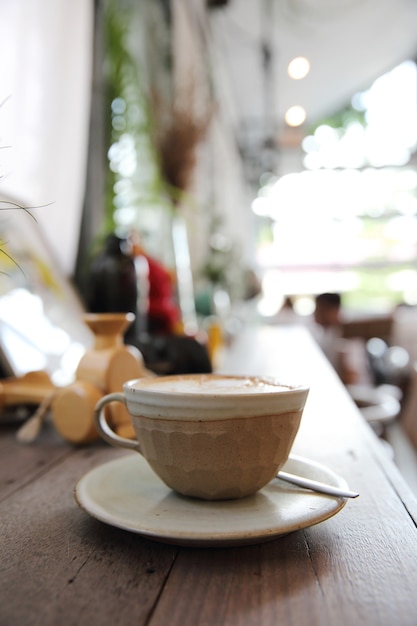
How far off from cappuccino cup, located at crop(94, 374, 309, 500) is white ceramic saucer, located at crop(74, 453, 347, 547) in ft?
0.05

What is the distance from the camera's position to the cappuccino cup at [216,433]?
43cm

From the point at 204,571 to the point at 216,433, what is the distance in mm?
92

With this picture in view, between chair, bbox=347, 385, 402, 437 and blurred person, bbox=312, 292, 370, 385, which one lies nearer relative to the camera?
chair, bbox=347, 385, 402, 437

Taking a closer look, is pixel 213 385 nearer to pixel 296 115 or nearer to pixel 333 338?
pixel 333 338

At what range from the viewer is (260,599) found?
0.34 meters

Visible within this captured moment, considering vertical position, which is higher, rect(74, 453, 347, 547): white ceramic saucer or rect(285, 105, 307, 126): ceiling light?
rect(285, 105, 307, 126): ceiling light

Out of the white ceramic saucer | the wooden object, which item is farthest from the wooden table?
the wooden object

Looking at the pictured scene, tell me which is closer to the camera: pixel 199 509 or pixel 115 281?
pixel 199 509

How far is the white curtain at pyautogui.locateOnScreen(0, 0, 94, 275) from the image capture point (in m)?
1.15

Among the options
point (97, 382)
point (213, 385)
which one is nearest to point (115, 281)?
point (97, 382)

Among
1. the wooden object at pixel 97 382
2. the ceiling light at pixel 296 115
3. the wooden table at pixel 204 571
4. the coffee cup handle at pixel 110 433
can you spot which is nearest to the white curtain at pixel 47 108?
the wooden object at pixel 97 382

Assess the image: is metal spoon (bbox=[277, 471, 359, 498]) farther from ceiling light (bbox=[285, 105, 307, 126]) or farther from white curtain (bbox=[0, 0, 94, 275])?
ceiling light (bbox=[285, 105, 307, 126])

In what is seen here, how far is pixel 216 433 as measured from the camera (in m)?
0.43

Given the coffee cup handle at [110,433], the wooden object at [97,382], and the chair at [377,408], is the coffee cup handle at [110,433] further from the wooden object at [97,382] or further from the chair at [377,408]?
the chair at [377,408]
